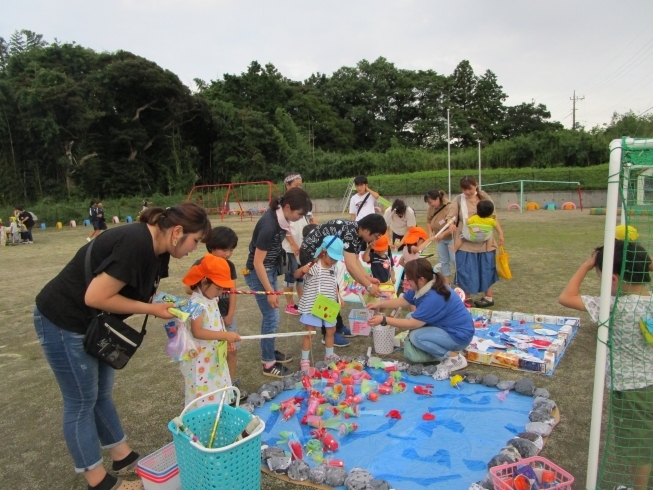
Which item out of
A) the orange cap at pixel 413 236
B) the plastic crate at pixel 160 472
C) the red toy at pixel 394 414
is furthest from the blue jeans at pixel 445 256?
the plastic crate at pixel 160 472

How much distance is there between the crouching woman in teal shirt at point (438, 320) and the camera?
4129 mm

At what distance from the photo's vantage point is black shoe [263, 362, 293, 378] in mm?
4129

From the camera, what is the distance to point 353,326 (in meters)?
5.20

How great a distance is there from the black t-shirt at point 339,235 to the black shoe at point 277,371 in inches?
43.2

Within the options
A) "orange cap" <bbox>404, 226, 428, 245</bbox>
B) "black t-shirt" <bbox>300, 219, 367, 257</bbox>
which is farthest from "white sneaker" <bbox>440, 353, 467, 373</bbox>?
"orange cap" <bbox>404, 226, 428, 245</bbox>

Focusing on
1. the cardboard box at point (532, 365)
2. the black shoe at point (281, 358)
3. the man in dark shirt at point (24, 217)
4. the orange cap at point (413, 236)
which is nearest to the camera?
the cardboard box at point (532, 365)

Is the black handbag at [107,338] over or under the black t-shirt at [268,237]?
under

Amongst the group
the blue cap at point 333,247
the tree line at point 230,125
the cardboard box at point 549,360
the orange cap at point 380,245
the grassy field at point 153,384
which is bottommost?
the grassy field at point 153,384

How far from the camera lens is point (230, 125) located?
38938 mm

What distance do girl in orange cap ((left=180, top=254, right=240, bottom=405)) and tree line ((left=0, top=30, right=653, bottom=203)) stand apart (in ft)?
87.2

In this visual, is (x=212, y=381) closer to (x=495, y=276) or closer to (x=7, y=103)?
(x=495, y=276)

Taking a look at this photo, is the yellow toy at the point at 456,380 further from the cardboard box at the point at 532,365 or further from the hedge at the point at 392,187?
the hedge at the point at 392,187

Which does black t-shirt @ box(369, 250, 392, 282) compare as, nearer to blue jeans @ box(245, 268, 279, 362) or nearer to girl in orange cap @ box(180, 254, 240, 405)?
blue jeans @ box(245, 268, 279, 362)

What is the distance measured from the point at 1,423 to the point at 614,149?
4.64m
